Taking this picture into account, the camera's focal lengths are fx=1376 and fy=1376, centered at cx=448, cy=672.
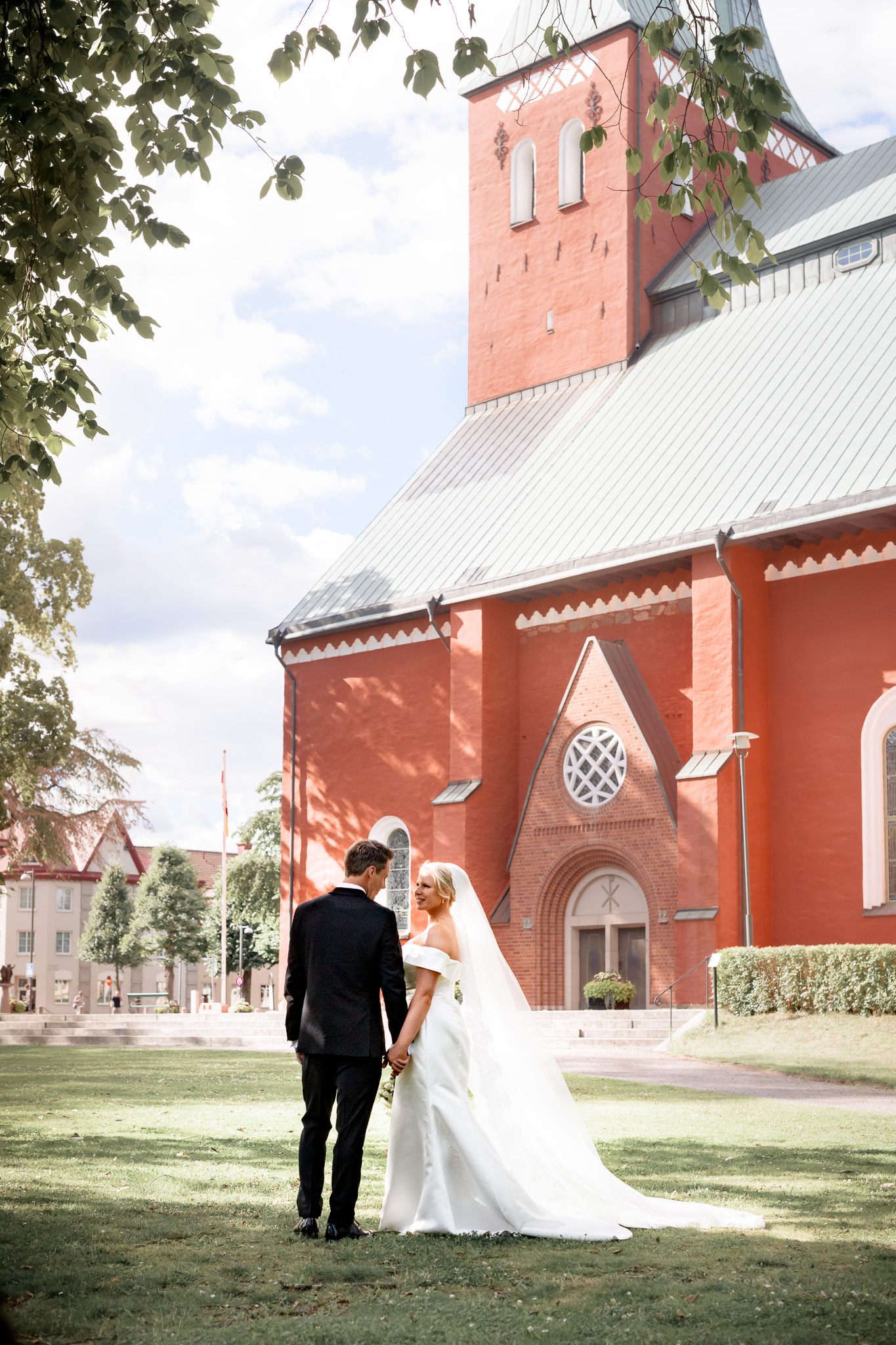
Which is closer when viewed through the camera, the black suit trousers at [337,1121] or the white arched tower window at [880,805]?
the black suit trousers at [337,1121]

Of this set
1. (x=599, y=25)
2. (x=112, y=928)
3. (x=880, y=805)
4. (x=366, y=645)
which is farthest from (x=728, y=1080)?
(x=112, y=928)

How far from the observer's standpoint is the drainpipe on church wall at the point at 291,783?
101ft

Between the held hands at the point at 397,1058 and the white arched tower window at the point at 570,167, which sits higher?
the white arched tower window at the point at 570,167

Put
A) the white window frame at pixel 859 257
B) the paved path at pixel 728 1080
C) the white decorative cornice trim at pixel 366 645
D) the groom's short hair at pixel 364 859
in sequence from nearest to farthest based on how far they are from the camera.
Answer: the groom's short hair at pixel 364 859
the paved path at pixel 728 1080
the white window frame at pixel 859 257
the white decorative cornice trim at pixel 366 645

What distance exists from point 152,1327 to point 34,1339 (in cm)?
39

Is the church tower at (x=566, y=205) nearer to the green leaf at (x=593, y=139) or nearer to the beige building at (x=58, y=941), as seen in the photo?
the green leaf at (x=593, y=139)

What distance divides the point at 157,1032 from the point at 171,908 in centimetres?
3372

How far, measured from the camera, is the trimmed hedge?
→ 18516 millimetres

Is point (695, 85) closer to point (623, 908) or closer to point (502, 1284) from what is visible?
point (502, 1284)

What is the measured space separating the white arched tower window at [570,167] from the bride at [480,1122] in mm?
27773

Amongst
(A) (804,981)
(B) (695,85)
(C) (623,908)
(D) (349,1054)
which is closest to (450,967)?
(D) (349,1054)

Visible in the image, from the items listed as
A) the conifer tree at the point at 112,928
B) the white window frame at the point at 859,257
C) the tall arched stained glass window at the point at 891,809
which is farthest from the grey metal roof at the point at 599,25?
the conifer tree at the point at 112,928

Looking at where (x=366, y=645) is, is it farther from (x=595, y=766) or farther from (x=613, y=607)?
(x=595, y=766)

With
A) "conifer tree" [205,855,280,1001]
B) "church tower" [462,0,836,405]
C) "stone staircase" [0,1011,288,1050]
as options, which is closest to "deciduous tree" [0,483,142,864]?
"stone staircase" [0,1011,288,1050]
